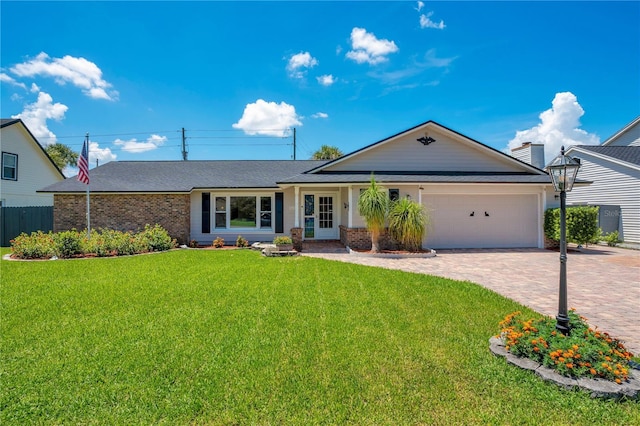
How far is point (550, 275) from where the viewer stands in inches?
318

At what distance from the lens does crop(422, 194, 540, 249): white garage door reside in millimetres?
13078

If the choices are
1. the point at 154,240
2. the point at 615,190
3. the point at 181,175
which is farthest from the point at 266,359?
the point at 615,190

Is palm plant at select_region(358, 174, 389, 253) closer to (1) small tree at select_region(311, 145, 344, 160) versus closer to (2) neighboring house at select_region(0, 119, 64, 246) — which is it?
(2) neighboring house at select_region(0, 119, 64, 246)

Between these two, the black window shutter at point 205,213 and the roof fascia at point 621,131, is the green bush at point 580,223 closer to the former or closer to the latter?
the roof fascia at point 621,131

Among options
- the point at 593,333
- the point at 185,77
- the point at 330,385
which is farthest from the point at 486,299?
the point at 185,77

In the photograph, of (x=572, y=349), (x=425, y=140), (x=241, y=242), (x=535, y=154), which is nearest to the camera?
(x=572, y=349)

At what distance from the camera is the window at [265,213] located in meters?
14.8

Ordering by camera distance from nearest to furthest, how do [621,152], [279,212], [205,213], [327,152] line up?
[205,213], [279,212], [621,152], [327,152]

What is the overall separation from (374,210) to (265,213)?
5.79 meters

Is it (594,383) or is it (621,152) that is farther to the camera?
(621,152)

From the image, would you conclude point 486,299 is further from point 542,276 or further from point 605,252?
point 605,252

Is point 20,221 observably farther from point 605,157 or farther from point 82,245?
point 605,157

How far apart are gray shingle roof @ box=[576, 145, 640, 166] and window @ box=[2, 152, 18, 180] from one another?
32.7 metres

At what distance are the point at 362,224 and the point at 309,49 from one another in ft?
25.3
